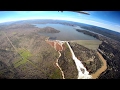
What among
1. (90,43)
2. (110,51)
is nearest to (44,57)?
(90,43)

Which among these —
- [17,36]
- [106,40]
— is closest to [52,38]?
[17,36]

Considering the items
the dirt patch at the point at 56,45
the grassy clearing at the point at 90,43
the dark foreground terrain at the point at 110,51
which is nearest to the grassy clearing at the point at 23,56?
the dirt patch at the point at 56,45

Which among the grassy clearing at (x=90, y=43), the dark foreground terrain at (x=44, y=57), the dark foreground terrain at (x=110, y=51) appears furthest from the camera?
the grassy clearing at (x=90, y=43)

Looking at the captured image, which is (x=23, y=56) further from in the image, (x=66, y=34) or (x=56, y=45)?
(x=66, y=34)

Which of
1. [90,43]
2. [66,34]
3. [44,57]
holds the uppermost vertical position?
[66,34]

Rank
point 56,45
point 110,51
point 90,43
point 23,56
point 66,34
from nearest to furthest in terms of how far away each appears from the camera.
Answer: point 23,56
point 110,51
point 56,45
point 66,34
point 90,43

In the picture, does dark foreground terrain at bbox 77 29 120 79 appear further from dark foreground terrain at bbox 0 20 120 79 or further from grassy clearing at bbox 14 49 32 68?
grassy clearing at bbox 14 49 32 68

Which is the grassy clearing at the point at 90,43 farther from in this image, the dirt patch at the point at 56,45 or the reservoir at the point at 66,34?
the dirt patch at the point at 56,45

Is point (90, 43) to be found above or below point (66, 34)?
below

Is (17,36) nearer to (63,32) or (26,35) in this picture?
(26,35)

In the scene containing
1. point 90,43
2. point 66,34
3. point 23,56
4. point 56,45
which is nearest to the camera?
point 23,56

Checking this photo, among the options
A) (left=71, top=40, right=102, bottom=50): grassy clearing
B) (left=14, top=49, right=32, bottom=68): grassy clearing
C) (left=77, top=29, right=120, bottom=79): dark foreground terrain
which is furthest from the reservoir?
(left=14, top=49, right=32, bottom=68): grassy clearing
